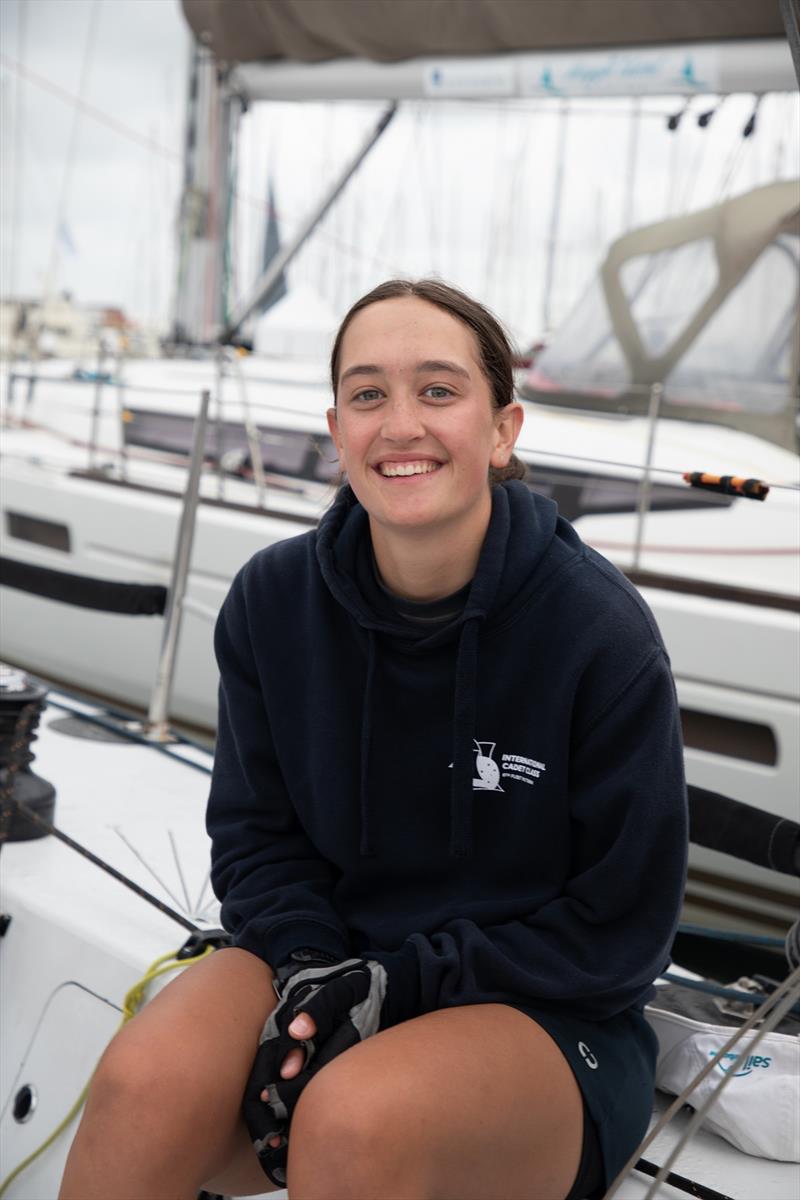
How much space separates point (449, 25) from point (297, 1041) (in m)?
3.04

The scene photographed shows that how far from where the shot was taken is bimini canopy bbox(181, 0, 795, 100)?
319cm

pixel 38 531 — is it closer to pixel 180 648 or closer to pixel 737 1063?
pixel 180 648

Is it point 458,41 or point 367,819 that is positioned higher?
point 458,41

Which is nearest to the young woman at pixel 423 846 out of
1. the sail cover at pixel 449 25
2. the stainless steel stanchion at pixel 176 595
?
the stainless steel stanchion at pixel 176 595

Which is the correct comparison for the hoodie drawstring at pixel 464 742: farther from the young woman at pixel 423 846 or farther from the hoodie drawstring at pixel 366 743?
the hoodie drawstring at pixel 366 743

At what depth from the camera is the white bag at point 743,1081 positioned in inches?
64.4

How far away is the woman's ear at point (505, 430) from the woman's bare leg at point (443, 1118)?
0.68m

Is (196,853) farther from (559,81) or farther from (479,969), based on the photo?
(559,81)

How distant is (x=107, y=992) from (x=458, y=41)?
2.81 meters

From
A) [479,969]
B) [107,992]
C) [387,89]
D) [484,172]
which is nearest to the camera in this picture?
[479,969]

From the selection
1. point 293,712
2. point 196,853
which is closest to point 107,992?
point 196,853

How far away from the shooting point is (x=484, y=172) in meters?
5.94

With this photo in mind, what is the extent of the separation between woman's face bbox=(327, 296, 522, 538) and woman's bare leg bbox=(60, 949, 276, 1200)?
0.62 meters

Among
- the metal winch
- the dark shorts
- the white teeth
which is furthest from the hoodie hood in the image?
the metal winch
